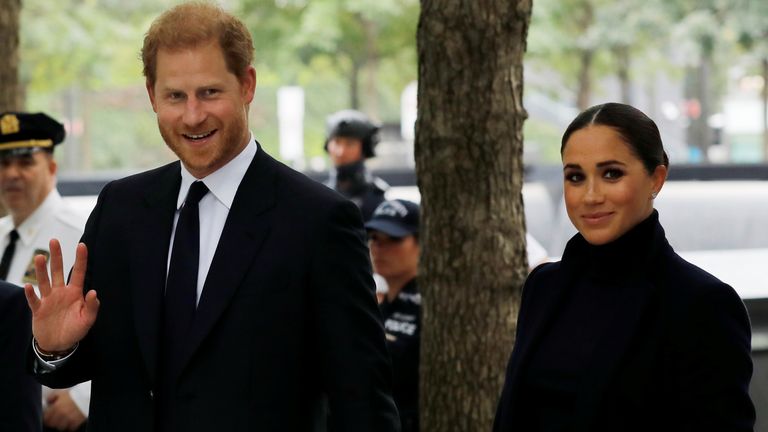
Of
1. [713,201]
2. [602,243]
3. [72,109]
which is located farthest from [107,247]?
[72,109]

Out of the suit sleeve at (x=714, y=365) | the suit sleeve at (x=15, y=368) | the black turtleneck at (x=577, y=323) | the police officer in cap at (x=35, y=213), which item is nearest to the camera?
the suit sleeve at (x=714, y=365)

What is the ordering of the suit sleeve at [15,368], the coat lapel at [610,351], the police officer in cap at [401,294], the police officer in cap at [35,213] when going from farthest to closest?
the police officer in cap at [401,294]
the police officer in cap at [35,213]
the suit sleeve at [15,368]
the coat lapel at [610,351]

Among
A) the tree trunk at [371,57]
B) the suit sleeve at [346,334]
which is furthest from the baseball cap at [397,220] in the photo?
the tree trunk at [371,57]

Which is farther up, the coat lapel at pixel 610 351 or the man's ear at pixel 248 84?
the man's ear at pixel 248 84

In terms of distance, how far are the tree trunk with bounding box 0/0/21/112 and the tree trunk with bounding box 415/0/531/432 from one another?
3.75 meters

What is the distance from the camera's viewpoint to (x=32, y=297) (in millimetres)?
2928

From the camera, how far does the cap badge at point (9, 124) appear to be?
5945 millimetres

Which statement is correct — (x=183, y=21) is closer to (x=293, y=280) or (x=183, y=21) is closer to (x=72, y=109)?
(x=293, y=280)

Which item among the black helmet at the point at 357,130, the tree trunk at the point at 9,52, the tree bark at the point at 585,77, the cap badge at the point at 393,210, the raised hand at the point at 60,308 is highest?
the tree bark at the point at 585,77

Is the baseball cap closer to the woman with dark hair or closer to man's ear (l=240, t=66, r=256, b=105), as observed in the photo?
the woman with dark hair

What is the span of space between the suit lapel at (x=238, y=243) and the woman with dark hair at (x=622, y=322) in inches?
27.7

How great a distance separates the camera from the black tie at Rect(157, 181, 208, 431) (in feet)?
9.57

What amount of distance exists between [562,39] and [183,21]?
19.9m

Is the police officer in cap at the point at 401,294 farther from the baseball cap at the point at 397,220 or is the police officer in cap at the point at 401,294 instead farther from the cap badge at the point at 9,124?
the cap badge at the point at 9,124
